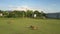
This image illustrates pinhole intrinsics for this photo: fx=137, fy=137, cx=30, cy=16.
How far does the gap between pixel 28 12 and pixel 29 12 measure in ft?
1.46

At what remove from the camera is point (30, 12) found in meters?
51.2

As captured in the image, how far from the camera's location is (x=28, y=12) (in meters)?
50.8

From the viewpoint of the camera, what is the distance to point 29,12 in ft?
167

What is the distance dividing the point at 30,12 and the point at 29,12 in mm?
449

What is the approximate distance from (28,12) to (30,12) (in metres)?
0.90
